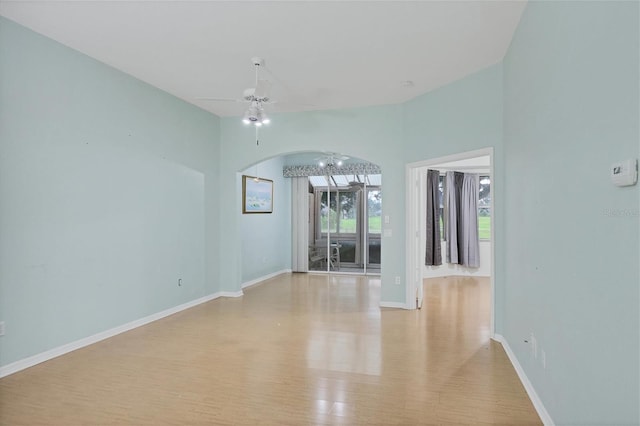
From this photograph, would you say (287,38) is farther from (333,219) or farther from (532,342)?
(333,219)

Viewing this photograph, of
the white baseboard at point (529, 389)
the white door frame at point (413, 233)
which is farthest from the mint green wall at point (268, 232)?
the white baseboard at point (529, 389)

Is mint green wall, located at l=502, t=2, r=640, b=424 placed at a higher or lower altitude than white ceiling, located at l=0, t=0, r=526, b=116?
lower

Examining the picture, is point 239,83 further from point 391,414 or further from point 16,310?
point 391,414

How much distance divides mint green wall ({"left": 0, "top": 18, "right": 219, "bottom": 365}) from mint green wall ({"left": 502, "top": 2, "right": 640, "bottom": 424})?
4.17 meters

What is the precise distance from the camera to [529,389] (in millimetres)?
Answer: 2799

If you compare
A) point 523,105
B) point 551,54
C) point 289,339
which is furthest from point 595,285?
point 289,339

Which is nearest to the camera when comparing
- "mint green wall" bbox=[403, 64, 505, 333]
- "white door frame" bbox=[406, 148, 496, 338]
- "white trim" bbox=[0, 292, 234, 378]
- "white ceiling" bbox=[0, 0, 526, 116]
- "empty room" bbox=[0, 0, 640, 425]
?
"empty room" bbox=[0, 0, 640, 425]

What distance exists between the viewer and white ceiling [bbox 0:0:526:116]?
3.02 m

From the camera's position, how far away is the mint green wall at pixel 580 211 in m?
1.45

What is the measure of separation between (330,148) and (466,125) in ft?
6.88

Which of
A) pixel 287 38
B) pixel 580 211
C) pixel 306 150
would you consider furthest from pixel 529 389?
pixel 306 150

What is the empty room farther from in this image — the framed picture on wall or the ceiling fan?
the framed picture on wall

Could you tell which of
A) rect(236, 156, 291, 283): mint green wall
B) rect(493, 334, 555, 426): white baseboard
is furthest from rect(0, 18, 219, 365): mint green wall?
rect(493, 334, 555, 426): white baseboard

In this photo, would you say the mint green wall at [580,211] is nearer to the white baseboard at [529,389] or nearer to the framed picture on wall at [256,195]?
the white baseboard at [529,389]
